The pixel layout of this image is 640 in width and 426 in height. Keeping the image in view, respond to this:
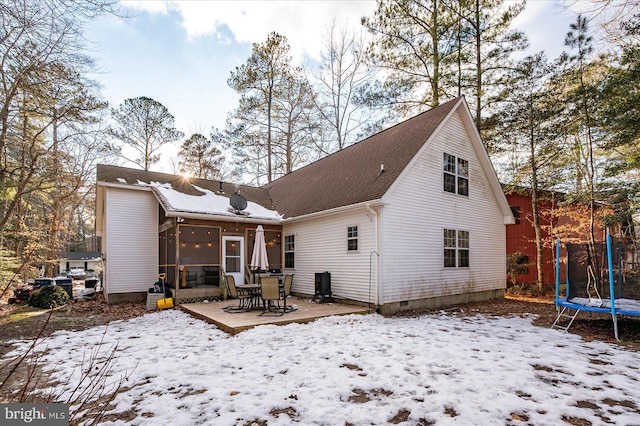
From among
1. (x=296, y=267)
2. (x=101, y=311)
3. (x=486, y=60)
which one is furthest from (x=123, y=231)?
(x=486, y=60)

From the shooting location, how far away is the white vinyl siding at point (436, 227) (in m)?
9.04

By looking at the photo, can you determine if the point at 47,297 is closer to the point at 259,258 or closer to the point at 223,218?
the point at 223,218

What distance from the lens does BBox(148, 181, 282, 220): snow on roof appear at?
1062 cm

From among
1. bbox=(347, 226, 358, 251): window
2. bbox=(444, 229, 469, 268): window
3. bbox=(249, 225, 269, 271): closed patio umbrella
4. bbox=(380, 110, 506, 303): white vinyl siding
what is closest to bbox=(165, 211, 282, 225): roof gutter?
bbox=(249, 225, 269, 271): closed patio umbrella

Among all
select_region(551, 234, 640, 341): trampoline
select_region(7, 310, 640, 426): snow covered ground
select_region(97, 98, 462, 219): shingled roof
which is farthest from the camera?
select_region(97, 98, 462, 219): shingled roof

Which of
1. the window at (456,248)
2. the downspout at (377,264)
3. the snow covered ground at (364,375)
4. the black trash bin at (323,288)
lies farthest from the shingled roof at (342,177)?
the snow covered ground at (364,375)

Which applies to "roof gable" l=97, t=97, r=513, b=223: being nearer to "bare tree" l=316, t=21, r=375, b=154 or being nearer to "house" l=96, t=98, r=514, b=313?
"house" l=96, t=98, r=514, b=313

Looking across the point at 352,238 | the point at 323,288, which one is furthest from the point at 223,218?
the point at 352,238

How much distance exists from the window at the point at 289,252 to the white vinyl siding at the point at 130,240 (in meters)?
4.63

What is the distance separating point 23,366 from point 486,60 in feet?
56.0

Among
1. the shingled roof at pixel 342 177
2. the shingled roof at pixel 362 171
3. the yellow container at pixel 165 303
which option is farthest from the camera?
the yellow container at pixel 165 303

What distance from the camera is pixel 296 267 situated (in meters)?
11.9

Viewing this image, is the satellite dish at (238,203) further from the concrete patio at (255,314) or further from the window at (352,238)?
the window at (352,238)

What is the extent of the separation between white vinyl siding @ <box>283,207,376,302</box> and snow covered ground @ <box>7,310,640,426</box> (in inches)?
93.0
